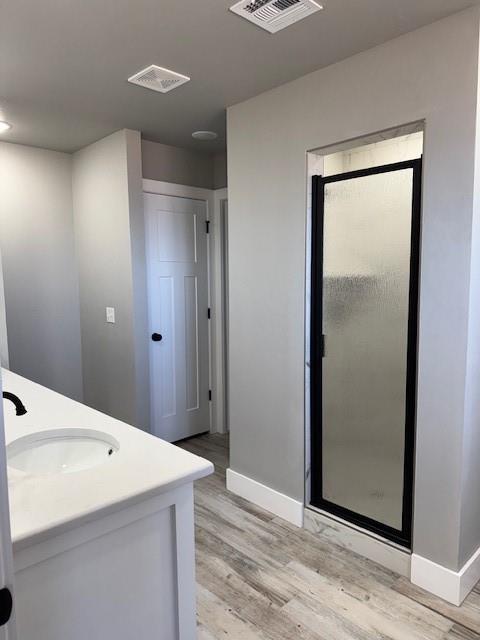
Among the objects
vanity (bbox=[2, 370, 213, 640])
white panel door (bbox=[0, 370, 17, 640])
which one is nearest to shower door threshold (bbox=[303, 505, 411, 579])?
vanity (bbox=[2, 370, 213, 640])

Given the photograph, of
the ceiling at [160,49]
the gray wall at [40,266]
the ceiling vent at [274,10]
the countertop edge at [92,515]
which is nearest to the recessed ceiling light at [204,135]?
the ceiling at [160,49]

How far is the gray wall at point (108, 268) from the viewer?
3.38 meters

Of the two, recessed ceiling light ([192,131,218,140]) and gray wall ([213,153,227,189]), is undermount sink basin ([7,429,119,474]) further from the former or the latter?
gray wall ([213,153,227,189])

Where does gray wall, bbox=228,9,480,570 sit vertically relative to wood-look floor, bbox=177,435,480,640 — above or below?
above

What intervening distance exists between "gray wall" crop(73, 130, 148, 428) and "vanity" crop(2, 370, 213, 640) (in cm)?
214

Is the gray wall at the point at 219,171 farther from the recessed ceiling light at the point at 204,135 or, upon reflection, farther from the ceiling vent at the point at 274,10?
the ceiling vent at the point at 274,10

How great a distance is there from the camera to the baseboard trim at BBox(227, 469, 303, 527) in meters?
2.67

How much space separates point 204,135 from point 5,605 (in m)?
3.25

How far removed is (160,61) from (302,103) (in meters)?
0.75

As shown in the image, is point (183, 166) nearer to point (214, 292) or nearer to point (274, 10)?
point (214, 292)

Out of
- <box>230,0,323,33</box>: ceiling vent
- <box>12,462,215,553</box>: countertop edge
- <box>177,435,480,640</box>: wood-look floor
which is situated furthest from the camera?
<box>177,435,480,640</box>: wood-look floor

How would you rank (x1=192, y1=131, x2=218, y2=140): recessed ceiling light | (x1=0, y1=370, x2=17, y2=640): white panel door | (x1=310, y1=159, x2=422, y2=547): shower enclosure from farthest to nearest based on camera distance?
(x1=192, y1=131, x2=218, y2=140): recessed ceiling light
(x1=310, y1=159, x2=422, y2=547): shower enclosure
(x1=0, y1=370, x2=17, y2=640): white panel door

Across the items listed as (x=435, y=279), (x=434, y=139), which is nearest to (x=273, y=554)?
(x=435, y=279)

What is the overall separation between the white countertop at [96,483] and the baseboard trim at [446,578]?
1418 millimetres
